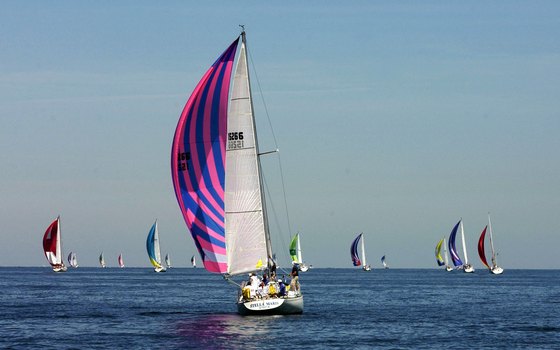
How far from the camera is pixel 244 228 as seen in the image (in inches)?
2063

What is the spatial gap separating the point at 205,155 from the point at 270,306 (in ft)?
27.8

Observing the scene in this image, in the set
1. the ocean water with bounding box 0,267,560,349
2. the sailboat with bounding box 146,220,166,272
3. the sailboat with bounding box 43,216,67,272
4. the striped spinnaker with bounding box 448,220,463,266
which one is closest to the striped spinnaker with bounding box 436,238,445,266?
the striped spinnaker with bounding box 448,220,463,266

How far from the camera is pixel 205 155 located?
2036 inches

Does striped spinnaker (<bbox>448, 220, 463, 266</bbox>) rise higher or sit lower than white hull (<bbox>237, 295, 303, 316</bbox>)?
higher

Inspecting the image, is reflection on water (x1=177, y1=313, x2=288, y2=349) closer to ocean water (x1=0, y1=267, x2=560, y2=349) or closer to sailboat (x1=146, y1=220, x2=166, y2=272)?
ocean water (x1=0, y1=267, x2=560, y2=349)

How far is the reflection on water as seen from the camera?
143ft

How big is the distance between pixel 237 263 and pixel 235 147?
20.1 feet

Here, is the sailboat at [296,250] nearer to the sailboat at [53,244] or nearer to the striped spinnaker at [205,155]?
the sailboat at [53,244]

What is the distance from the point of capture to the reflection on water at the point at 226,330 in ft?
143

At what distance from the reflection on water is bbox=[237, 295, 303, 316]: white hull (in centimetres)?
47

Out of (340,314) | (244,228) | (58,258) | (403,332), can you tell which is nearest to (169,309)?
(340,314)

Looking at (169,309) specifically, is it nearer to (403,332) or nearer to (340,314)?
(340,314)

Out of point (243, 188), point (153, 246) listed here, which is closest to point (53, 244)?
point (153, 246)

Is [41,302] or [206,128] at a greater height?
[206,128]
